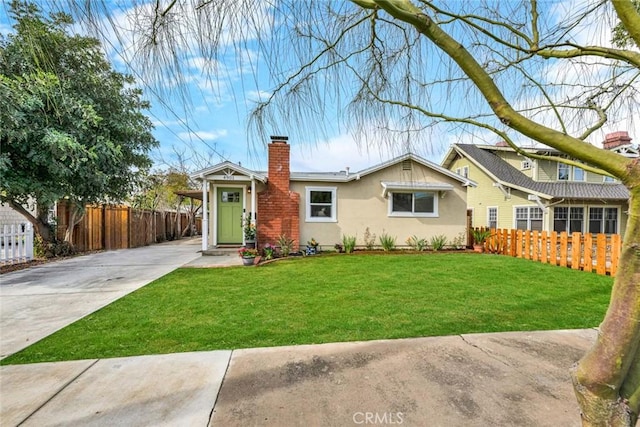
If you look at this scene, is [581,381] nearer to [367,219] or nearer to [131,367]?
[131,367]

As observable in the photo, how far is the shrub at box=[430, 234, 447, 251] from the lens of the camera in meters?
12.5

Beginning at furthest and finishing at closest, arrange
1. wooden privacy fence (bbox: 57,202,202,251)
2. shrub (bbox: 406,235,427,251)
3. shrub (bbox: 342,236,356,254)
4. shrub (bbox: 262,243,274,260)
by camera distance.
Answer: shrub (bbox: 406,235,427,251), wooden privacy fence (bbox: 57,202,202,251), shrub (bbox: 342,236,356,254), shrub (bbox: 262,243,274,260)

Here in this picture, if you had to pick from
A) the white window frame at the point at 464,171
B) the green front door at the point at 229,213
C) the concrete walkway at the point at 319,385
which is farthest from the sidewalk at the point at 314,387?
the white window frame at the point at 464,171

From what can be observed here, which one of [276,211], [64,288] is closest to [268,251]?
[276,211]

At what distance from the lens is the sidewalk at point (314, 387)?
7.32ft

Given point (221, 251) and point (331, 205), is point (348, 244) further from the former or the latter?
point (221, 251)

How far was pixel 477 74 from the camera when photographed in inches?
40.2

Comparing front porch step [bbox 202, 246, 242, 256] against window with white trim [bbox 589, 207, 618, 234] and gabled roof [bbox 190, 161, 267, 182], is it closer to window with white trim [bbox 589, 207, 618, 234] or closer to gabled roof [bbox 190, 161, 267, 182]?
gabled roof [bbox 190, 161, 267, 182]

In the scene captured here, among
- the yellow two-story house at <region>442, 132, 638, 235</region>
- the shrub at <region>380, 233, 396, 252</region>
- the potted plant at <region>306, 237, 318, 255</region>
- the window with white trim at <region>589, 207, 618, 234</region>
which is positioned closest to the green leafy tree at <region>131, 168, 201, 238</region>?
the potted plant at <region>306, 237, 318, 255</region>

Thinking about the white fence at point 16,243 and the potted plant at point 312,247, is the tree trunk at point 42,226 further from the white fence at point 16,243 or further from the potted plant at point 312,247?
the potted plant at point 312,247

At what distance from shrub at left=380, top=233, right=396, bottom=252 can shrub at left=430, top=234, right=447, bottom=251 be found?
160cm

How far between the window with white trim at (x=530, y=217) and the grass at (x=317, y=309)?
8938mm

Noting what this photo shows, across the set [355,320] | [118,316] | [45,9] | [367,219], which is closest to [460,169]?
[367,219]

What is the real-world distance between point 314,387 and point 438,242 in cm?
1107
